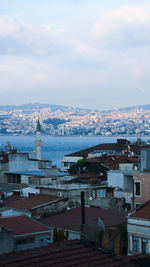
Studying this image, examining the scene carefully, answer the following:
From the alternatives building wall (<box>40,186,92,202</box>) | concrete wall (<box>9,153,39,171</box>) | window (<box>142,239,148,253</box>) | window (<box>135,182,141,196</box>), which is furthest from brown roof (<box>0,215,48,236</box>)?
concrete wall (<box>9,153,39,171</box>)

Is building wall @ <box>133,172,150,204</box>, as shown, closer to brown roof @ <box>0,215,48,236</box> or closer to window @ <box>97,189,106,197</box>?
window @ <box>97,189,106,197</box>

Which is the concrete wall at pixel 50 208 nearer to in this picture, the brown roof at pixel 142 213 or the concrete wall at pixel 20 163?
the brown roof at pixel 142 213

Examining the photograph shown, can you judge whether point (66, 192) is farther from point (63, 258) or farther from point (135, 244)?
point (63, 258)

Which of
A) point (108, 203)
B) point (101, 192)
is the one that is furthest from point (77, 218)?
point (101, 192)

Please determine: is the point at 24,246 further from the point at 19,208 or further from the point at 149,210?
the point at 19,208

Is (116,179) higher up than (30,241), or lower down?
higher up

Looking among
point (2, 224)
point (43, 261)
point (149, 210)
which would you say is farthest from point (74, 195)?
point (43, 261)
